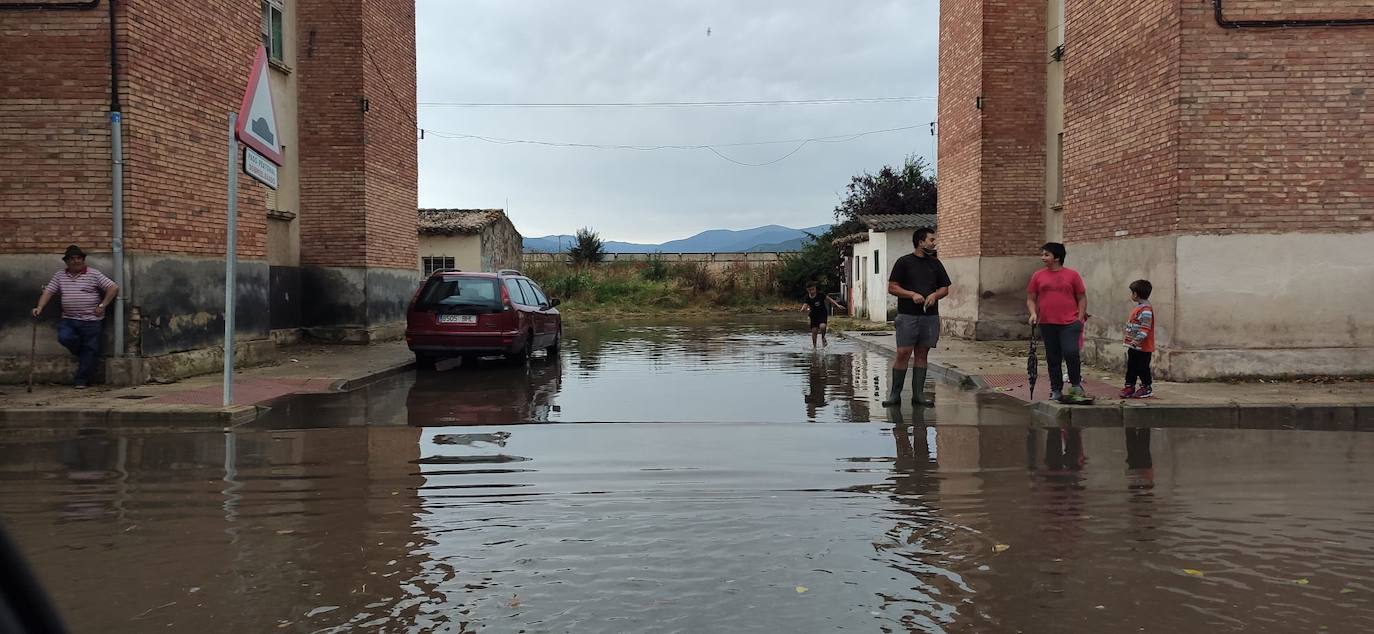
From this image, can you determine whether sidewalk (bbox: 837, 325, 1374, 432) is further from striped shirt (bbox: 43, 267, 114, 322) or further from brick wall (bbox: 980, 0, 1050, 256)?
striped shirt (bbox: 43, 267, 114, 322)

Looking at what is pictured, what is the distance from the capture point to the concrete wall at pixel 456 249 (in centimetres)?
3531

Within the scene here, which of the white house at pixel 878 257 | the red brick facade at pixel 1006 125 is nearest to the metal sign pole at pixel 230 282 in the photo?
the red brick facade at pixel 1006 125

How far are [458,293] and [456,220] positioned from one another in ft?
71.2

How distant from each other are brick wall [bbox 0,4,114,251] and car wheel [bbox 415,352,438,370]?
5.12 meters

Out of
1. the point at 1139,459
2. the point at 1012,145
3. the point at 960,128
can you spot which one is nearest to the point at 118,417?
the point at 1139,459

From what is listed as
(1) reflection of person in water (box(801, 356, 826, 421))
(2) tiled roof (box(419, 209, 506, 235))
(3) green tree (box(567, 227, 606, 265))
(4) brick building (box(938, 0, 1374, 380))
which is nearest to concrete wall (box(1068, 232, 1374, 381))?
(4) brick building (box(938, 0, 1374, 380))

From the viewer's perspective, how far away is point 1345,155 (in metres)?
11.5

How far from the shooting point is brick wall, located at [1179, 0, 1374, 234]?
11.4 meters

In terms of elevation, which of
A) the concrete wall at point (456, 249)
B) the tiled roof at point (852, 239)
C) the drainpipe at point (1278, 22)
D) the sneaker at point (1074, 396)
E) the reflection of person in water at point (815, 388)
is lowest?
the reflection of person in water at point (815, 388)

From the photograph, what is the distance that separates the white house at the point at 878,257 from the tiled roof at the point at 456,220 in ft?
42.6

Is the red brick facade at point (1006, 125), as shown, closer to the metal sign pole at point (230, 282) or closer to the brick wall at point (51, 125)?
the metal sign pole at point (230, 282)

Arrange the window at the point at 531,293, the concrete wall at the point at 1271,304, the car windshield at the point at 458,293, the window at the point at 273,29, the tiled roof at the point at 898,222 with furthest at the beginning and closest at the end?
1. the tiled roof at the point at 898,222
2. the window at the point at 273,29
3. the window at the point at 531,293
4. the car windshield at the point at 458,293
5. the concrete wall at the point at 1271,304

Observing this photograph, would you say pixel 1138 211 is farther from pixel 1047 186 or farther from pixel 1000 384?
pixel 1047 186

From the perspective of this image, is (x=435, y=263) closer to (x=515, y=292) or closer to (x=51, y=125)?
(x=515, y=292)
